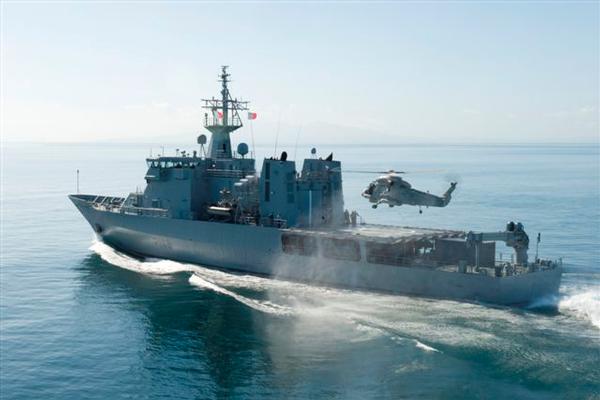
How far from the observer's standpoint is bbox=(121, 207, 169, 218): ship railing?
3688cm

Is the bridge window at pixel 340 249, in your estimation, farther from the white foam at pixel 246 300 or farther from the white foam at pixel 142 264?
the white foam at pixel 142 264

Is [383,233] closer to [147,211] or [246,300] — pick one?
[246,300]

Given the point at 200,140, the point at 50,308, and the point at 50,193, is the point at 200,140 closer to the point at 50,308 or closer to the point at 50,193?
the point at 50,308

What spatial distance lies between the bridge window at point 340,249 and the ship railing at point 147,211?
442 inches

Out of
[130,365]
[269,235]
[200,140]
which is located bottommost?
[130,365]

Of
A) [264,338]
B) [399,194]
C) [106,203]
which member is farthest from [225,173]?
[264,338]

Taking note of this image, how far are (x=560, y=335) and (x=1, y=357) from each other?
21363 millimetres

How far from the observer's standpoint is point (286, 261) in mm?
32125

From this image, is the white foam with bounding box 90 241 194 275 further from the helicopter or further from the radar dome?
the helicopter

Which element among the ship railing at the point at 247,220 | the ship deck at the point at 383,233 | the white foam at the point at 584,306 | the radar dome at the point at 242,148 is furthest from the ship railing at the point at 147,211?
the white foam at the point at 584,306

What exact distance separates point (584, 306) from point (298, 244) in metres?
14.5

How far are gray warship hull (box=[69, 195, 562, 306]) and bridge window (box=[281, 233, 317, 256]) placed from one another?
0.93 ft

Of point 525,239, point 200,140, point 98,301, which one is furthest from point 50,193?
point 525,239

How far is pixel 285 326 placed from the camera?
81.4 feet
